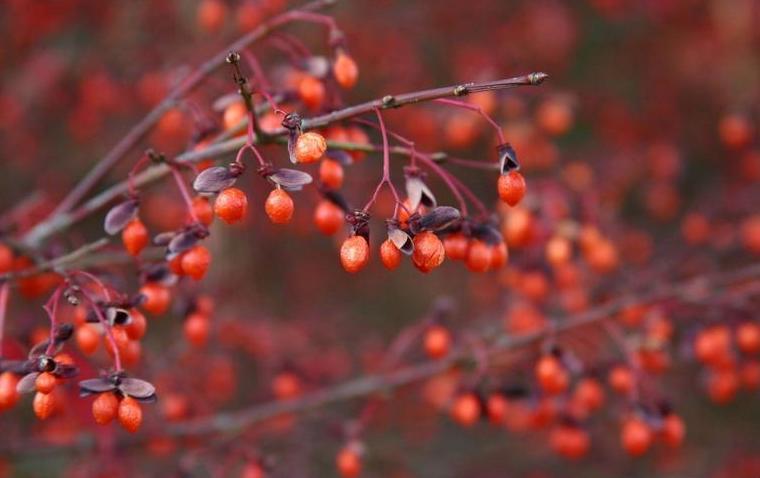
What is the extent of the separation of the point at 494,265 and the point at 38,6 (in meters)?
2.56

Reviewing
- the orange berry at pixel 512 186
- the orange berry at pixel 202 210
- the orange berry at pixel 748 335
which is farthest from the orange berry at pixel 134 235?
the orange berry at pixel 748 335

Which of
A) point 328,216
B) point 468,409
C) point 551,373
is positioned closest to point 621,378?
point 551,373

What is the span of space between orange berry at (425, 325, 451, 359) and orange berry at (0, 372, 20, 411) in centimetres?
102

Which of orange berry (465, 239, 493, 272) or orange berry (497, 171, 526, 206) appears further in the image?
orange berry (465, 239, 493, 272)

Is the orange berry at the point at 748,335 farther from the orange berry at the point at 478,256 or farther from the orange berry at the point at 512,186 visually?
the orange berry at the point at 512,186

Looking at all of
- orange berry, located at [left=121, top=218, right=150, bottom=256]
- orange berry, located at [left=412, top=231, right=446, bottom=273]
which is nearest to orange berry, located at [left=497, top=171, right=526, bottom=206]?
orange berry, located at [left=412, top=231, right=446, bottom=273]

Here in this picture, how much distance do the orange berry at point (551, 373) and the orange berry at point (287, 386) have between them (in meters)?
0.79

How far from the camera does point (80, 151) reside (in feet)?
12.5

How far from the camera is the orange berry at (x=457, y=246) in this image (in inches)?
58.4

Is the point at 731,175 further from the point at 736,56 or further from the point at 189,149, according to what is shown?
the point at 189,149

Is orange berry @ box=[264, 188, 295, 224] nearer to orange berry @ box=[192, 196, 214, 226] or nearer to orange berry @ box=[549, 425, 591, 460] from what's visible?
orange berry @ box=[192, 196, 214, 226]

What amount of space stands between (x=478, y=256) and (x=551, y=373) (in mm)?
600

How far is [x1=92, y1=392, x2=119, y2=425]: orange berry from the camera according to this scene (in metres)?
1.28

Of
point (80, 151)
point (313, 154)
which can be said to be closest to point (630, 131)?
point (80, 151)
